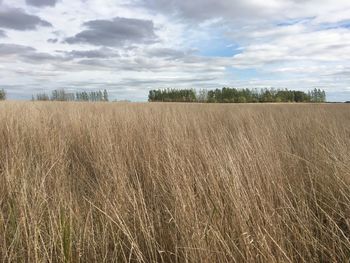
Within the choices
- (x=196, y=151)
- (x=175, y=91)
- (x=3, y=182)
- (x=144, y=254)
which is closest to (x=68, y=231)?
(x=144, y=254)

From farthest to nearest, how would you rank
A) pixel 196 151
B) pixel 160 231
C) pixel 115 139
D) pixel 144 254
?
pixel 115 139
pixel 196 151
pixel 160 231
pixel 144 254

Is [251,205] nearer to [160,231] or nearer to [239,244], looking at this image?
[239,244]

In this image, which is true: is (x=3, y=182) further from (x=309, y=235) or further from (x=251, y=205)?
(x=309, y=235)

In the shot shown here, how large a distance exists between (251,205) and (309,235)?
1.43 feet

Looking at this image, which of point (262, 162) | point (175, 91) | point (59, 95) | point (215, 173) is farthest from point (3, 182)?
point (175, 91)

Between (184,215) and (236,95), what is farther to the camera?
(236,95)

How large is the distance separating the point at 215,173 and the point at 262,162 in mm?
600

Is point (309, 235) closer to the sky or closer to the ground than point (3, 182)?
closer to the ground

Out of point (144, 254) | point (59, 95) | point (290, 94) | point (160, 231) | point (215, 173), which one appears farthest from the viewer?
point (290, 94)

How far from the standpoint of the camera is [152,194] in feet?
9.70

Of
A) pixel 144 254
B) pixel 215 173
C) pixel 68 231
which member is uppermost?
pixel 215 173

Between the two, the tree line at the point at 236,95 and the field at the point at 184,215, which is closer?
the field at the point at 184,215

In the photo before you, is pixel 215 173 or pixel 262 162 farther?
pixel 262 162

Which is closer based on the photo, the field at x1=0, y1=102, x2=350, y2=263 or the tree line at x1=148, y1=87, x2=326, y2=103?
the field at x1=0, y1=102, x2=350, y2=263
